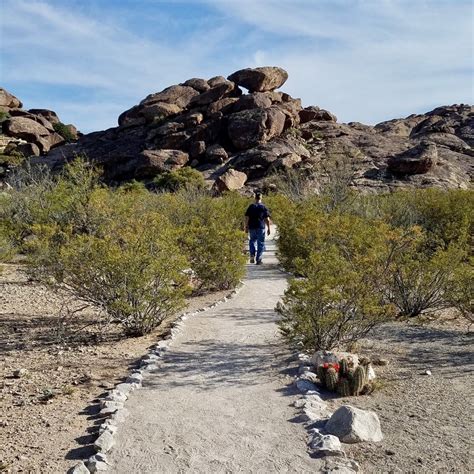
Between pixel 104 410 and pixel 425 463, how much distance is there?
9.00ft

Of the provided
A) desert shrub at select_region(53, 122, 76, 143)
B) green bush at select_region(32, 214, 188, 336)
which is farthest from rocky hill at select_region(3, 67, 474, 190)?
green bush at select_region(32, 214, 188, 336)

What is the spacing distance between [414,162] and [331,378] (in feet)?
124

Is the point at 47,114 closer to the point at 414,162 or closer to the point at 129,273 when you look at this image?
the point at 414,162

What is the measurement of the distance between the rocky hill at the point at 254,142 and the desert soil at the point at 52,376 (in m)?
30.9

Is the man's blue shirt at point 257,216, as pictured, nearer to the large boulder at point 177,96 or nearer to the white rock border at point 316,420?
the white rock border at point 316,420

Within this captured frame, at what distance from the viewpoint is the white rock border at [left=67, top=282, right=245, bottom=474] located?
405 cm

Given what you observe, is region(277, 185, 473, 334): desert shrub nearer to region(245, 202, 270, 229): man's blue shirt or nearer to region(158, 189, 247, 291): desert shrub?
region(158, 189, 247, 291): desert shrub

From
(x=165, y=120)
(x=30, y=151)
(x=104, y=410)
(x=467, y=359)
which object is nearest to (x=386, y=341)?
(x=467, y=359)

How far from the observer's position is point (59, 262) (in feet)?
25.2

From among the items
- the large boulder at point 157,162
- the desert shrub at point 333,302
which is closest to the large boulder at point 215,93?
the large boulder at point 157,162

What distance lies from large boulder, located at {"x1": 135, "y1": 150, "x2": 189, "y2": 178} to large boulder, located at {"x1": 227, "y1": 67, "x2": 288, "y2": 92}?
10670 millimetres

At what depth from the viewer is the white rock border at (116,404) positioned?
13.3 ft

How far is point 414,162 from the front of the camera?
40875mm

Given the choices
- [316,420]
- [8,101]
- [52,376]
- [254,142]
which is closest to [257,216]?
[52,376]
